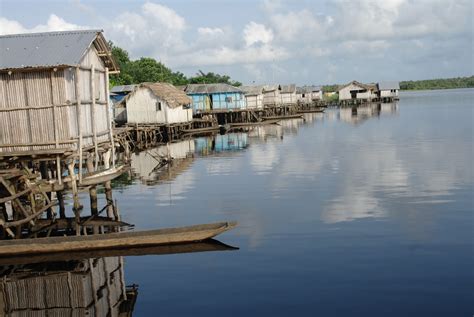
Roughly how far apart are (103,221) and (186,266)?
17.2 feet

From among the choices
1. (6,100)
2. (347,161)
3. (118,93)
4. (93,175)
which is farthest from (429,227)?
(118,93)

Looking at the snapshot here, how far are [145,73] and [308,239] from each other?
68020mm

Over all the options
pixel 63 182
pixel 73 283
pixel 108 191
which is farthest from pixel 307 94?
pixel 73 283

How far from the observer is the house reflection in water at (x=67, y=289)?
1236 cm

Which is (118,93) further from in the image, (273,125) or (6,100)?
(6,100)

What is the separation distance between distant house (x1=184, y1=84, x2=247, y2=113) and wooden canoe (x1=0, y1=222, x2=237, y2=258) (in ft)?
158

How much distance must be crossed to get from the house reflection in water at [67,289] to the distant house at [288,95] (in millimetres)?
79246

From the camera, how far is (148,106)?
162 ft

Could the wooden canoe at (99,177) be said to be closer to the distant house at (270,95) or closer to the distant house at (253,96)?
the distant house at (253,96)

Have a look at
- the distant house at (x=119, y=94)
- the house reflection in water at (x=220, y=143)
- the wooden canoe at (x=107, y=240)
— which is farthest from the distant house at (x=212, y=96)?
the wooden canoe at (x=107, y=240)

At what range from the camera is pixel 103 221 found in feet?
61.4

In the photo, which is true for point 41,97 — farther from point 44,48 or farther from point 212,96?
point 212,96

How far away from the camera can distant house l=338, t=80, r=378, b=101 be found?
11026 centimetres

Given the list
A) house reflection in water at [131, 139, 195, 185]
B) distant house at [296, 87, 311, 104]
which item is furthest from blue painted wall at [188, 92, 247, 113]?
distant house at [296, 87, 311, 104]
